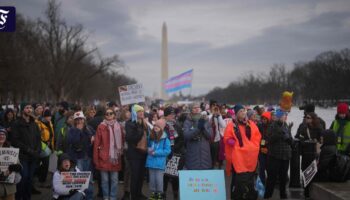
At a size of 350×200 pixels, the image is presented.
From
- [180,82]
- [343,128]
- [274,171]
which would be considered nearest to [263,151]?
[274,171]

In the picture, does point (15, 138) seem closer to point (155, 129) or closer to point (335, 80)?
point (155, 129)

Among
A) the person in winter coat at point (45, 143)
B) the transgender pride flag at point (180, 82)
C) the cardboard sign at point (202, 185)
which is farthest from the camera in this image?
the transgender pride flag at point (180, 82)

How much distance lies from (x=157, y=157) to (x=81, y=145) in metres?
1.54

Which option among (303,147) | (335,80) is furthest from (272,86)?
(303,147)

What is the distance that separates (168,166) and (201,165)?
0.68 meters

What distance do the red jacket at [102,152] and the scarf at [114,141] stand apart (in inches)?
2.5

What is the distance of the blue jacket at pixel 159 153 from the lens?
7.60 m

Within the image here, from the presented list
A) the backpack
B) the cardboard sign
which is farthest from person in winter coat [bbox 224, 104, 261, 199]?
the backpack

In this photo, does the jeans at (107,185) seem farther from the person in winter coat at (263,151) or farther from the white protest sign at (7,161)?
the person in winter coat at (263,151)

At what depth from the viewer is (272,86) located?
94562mm

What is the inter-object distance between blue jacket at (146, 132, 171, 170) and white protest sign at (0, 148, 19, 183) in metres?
2.37

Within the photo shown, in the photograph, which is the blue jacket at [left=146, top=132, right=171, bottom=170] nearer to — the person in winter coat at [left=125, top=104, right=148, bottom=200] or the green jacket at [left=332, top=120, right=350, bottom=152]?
the person in winter coat at [left=125, top=104, right=148, bottom=200]

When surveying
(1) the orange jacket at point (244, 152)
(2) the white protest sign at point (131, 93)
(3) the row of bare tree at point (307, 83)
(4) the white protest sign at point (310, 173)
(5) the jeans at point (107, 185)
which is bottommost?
(5) the jeans at point (107, 185)

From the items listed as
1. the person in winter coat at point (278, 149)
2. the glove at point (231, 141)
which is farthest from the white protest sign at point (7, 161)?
the person in winter coat at point (278, 149)
